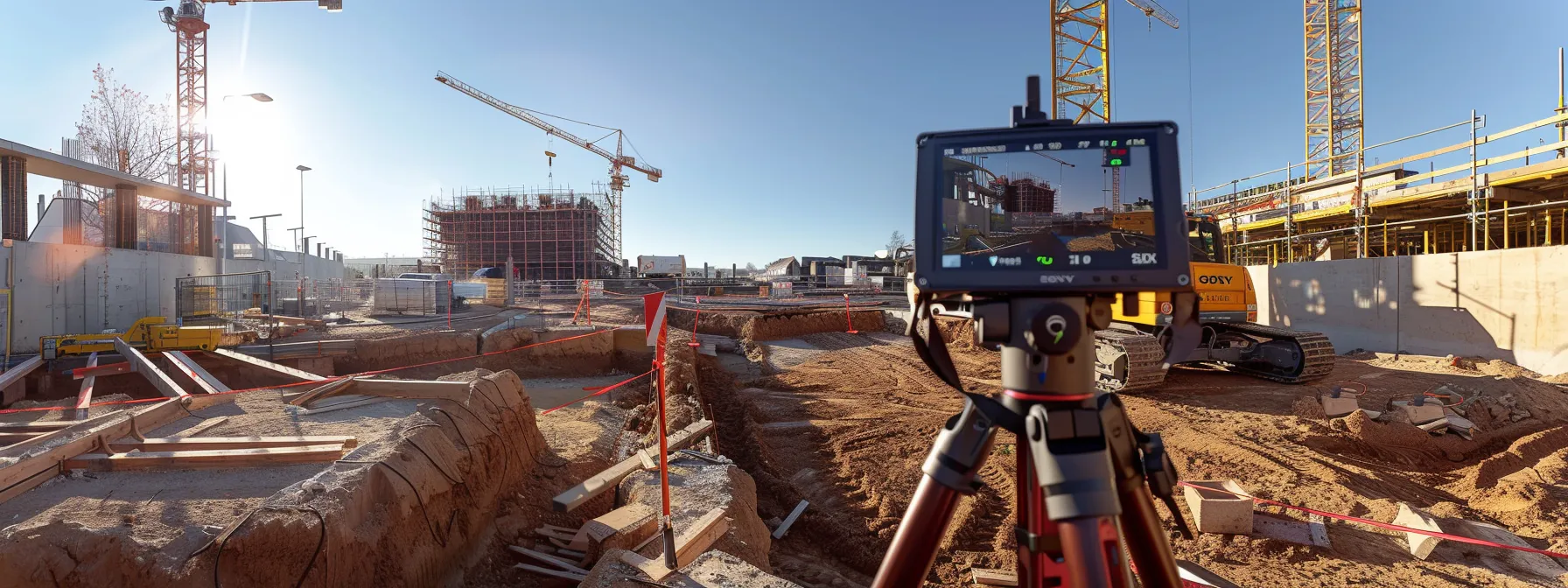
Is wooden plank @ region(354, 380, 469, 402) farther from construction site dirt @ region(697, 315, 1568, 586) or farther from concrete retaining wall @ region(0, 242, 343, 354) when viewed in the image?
concrete retaining wall @ region(0, 242, 343, 354)

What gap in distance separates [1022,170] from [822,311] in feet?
60.6

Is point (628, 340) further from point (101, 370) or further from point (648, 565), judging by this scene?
point (648, 565)

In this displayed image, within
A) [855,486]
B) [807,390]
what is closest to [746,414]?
[807,390]

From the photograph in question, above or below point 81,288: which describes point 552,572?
below

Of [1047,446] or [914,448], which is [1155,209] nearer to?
[1047,446]

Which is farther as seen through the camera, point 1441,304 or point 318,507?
point 1441,304

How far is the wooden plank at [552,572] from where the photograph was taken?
13.0 feet

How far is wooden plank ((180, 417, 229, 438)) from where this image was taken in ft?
17.3

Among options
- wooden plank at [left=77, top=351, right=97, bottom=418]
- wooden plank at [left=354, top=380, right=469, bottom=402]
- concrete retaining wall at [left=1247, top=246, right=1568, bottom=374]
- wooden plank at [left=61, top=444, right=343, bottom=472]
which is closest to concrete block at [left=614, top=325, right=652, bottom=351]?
wooden plank at [left=354, top=380, right=469, bottom=402]

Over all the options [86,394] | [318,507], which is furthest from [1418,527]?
[86,394]

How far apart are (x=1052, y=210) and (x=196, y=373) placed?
11061mm

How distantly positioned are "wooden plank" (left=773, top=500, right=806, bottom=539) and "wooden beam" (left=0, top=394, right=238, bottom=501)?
5094mm

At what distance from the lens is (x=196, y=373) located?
8.39m

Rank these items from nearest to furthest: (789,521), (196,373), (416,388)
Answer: (789,521), (416,388), (196,373)
